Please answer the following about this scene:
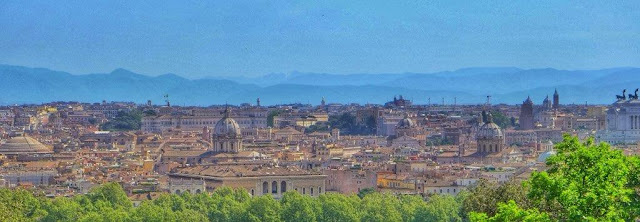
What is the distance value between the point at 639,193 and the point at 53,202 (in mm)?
38180

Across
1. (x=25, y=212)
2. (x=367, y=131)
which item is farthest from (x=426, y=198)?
(x=367, y=131)

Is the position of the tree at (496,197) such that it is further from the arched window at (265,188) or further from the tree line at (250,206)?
the arched window at (265,188)

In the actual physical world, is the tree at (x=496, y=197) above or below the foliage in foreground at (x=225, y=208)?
above

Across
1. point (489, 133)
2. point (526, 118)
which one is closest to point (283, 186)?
point (489, 133)

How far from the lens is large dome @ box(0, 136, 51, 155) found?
101312 mm

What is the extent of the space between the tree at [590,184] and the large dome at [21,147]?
266 ft

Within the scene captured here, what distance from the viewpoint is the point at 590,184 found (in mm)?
20000

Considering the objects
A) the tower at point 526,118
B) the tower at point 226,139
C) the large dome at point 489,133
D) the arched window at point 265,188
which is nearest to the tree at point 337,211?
the arched window at point 265,188

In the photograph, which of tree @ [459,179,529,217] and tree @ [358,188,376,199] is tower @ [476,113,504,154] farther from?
tree @ [459,179,529,217]

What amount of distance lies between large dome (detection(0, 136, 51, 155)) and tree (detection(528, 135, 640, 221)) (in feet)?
266

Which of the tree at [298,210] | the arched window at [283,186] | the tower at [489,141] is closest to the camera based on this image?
the tree at [298,210]

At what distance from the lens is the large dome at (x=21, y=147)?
101312mm

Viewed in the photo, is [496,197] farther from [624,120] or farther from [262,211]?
[624,120]

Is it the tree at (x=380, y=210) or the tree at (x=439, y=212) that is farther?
the tree at (x=439, y=212)
